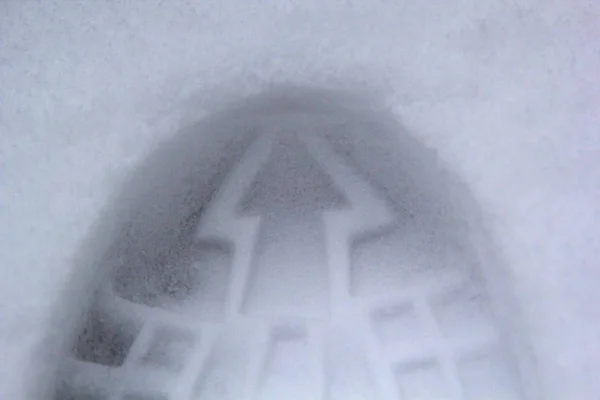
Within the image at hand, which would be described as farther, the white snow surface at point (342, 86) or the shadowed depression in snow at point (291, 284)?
the shadowed depression in snow at point (291, 284)

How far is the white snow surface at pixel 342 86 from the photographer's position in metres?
0.86

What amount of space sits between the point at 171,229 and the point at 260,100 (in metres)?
0.22

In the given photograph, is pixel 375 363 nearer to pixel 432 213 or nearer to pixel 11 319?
pixel 432 213

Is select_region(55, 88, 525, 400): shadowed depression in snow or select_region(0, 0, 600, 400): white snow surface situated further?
select_region(55, 88, 525, 400): shadowed depression in snow

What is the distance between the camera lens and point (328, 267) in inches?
40.1

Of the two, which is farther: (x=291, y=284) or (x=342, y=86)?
(x=291, y=284)

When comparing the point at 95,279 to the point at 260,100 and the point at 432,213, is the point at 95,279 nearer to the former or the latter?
the point at 260,100

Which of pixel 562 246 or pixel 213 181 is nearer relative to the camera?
pixel 562 246

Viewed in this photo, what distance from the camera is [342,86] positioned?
2.87 feet

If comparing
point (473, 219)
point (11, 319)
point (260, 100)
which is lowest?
point (11, 319)

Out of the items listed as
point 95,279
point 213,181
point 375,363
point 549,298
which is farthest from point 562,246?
point 95,279

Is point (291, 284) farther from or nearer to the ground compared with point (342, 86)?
nearer to the ground

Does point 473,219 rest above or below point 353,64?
below

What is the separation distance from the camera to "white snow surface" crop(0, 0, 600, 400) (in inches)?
33.7
